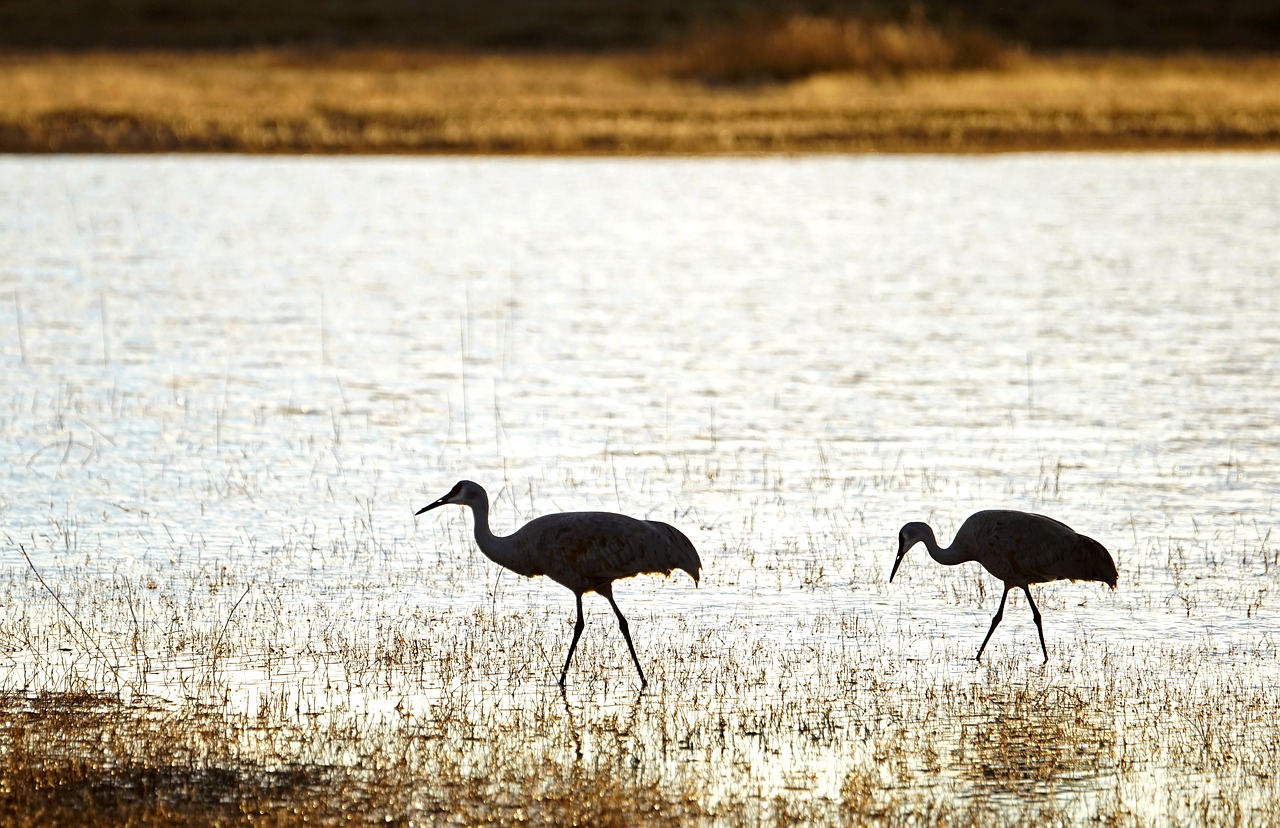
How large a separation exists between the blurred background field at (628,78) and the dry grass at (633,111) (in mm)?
87

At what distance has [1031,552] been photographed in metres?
9.27

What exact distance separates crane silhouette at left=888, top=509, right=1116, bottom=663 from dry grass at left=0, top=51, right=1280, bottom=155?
31573mm

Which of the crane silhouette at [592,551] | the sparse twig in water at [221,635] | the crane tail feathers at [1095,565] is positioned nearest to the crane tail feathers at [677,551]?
the crane silhouette at [592,551]

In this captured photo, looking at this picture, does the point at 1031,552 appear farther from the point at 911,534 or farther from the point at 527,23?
the point at 527,23

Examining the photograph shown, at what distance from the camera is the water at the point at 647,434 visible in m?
9.41

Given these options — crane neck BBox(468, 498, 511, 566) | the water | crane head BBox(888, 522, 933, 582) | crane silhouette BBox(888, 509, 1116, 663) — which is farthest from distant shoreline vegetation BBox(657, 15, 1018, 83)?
crane neck BBox(468, 498, 511, 566)

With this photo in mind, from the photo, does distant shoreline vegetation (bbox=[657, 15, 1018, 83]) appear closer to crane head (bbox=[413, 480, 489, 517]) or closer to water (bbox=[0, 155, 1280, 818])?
water (bbox=[0, 155, 1280, 818])

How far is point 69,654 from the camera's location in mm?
9133

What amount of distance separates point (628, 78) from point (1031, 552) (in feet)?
156

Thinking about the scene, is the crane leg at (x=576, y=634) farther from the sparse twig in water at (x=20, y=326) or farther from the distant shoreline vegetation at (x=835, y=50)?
the distant shoreline vegetation at (x=835, y=50)

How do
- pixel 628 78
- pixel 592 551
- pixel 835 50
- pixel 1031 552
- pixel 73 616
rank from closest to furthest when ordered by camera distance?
pixel 592 551 → pixel 1031 552 → pixel 73 616 → pixel 835 50 → pixel 628 78

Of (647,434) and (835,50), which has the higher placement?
(835,50)

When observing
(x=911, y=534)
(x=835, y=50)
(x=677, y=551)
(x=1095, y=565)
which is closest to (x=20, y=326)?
(x=677, y=551)

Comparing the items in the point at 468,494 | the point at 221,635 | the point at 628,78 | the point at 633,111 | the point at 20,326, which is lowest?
the point at 221,635
